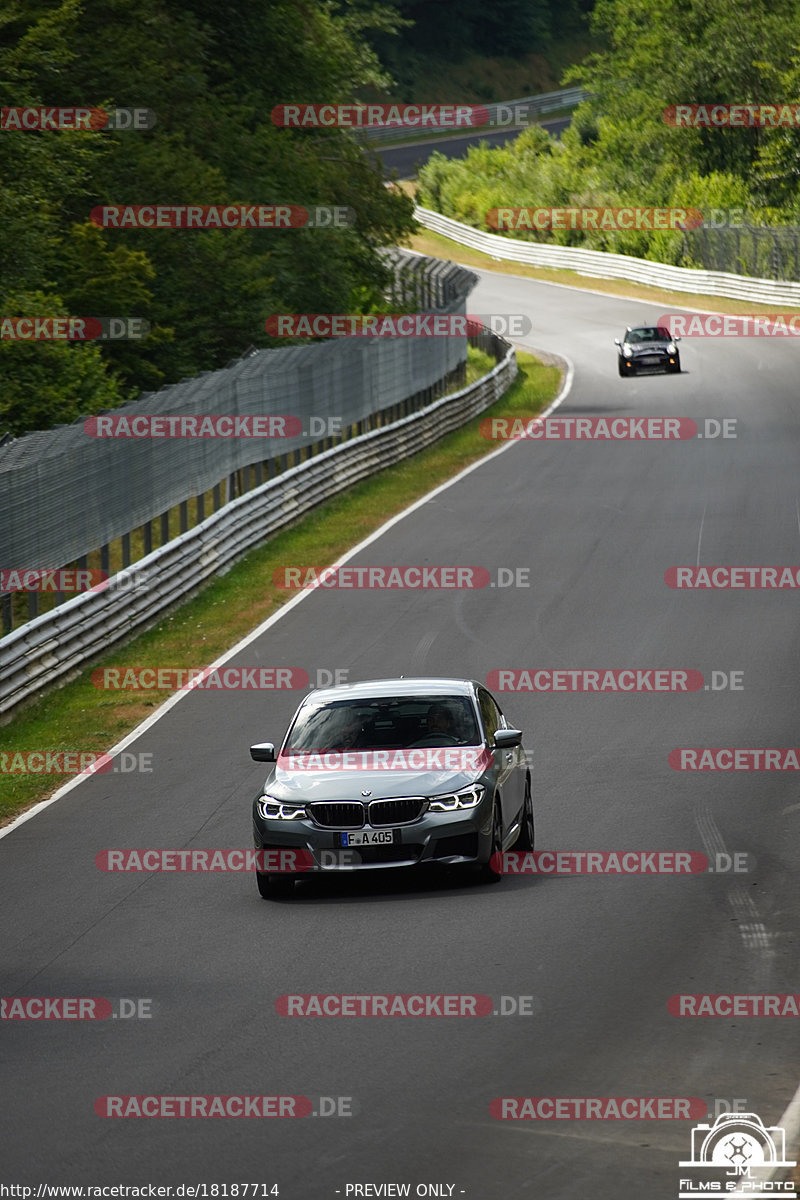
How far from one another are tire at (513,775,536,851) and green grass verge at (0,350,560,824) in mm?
4834

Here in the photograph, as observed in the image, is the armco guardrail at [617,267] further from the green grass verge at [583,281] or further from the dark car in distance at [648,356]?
the dark car in distance at [648,356]

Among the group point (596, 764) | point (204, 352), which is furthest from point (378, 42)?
point (596, 764)

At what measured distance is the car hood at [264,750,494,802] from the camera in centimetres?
1277

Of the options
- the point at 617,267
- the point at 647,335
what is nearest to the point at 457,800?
the point at 647,335

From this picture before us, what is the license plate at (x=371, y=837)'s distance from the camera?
1267cm

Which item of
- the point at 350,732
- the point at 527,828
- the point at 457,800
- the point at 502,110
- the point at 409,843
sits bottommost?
the point at 527,828

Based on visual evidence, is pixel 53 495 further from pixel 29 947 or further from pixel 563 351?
pixel 563 351

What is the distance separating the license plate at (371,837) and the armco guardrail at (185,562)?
844 cm

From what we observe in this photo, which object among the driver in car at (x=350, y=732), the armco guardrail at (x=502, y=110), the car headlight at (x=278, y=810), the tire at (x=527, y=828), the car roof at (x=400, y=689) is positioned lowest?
the tire at (x=527, y=828)

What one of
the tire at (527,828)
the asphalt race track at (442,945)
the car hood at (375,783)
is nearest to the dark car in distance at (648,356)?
the asphalt race track at (442,945)

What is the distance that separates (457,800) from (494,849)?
531 mm

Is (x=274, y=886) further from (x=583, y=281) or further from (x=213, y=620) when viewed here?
(x=583, y=281)

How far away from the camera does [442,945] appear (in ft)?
37.0

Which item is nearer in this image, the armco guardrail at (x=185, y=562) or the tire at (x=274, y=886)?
the tire at (x=274, y=886)
